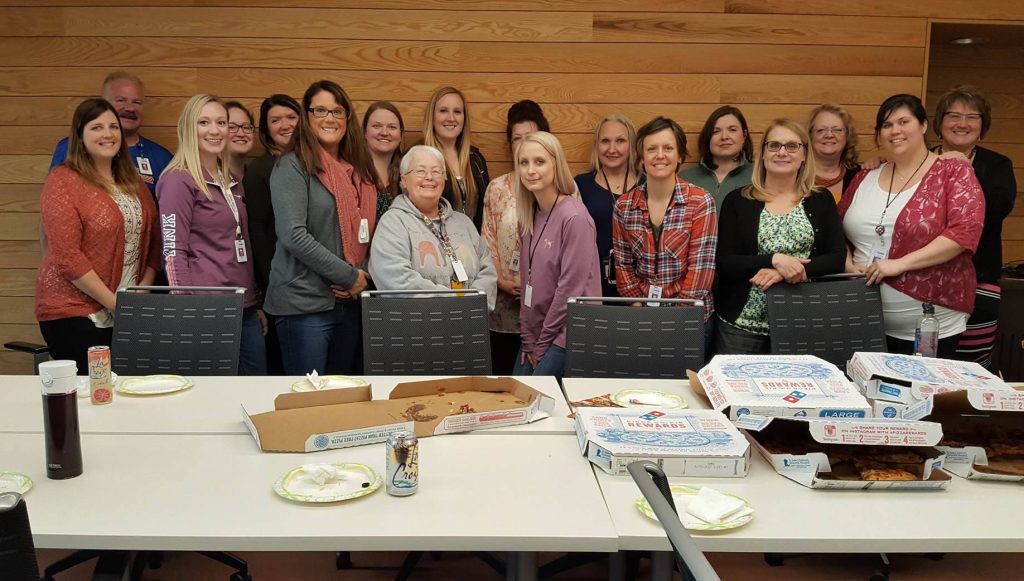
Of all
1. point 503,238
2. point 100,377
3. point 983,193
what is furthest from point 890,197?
point 100,377

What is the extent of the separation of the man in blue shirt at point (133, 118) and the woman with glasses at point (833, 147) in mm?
3304

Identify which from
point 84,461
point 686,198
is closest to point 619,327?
point 686,198

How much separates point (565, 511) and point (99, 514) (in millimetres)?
888

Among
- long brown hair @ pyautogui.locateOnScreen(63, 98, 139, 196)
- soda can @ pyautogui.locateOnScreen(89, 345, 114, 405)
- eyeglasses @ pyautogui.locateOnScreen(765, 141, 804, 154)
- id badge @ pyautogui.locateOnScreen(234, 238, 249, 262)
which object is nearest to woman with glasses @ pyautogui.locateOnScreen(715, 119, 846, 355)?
eyeglasses @ pyautogui.locateOnScreen(765, 141, 804, 154)

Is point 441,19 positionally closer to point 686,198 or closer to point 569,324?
point 686,198

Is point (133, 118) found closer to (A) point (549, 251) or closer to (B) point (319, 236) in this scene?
(B) point (319, 236)

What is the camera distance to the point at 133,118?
397 centimetres

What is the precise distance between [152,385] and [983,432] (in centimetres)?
223

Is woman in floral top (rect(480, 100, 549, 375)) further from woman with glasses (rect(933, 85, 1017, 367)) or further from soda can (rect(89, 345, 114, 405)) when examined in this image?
woman with glasses (rect(933, 85, 1017, 367))

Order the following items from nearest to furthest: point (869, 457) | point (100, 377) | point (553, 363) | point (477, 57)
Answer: point (869, 457)
point (100, 377)
point (553, 363)
point (477, 57)

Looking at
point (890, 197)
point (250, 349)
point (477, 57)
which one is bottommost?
point (250, 349)

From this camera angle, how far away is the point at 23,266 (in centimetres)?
439

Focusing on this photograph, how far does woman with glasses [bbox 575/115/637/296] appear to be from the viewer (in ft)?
11.9

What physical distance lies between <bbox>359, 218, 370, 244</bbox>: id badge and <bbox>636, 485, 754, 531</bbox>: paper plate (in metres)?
2.11
